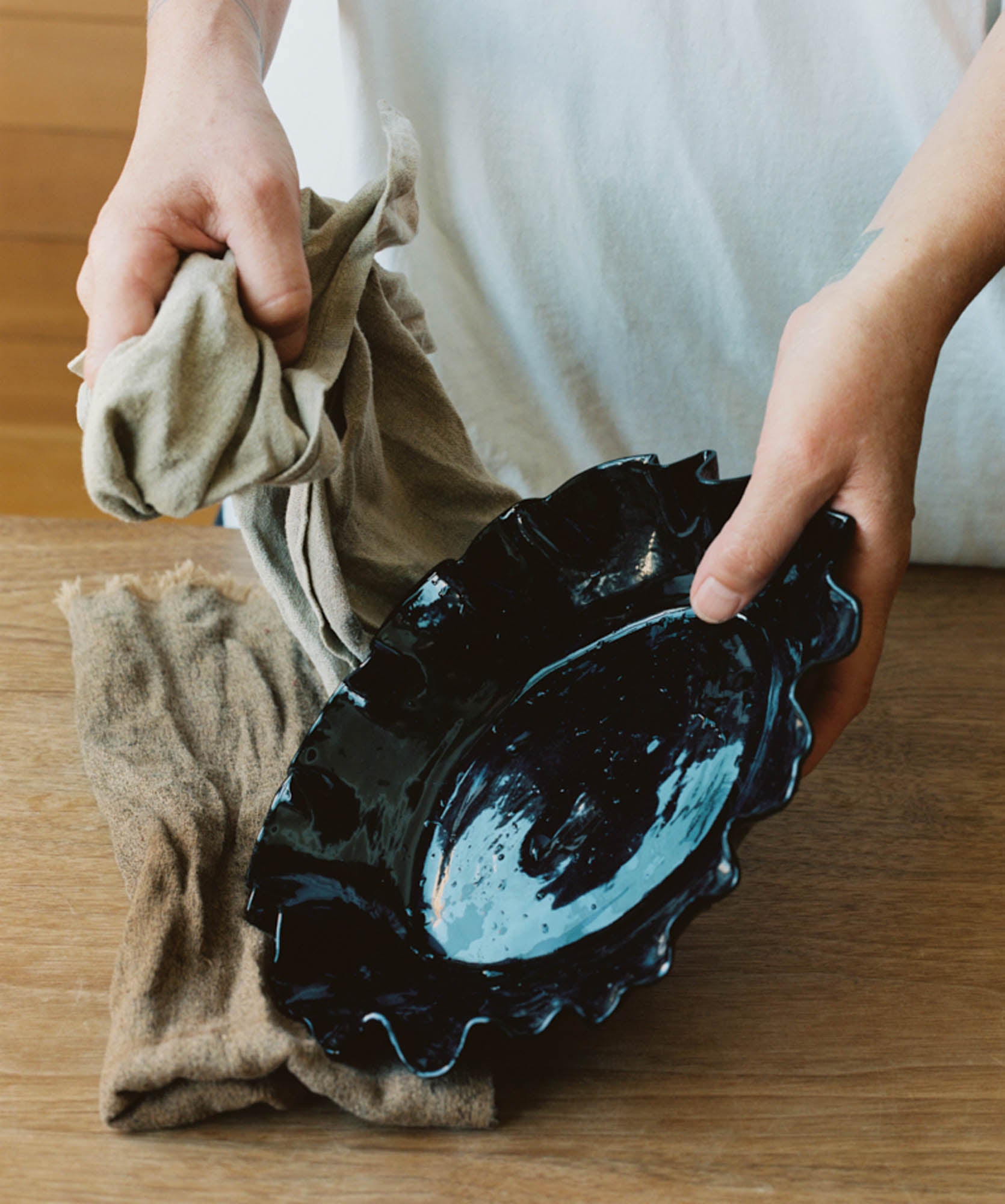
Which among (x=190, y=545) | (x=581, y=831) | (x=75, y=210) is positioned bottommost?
(x=75, y=210)

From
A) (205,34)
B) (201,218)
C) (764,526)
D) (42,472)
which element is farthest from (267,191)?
(42,472)

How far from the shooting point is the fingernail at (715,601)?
492mm

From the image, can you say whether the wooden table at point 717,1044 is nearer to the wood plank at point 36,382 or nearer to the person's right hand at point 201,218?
the person's right hand at point 201,218

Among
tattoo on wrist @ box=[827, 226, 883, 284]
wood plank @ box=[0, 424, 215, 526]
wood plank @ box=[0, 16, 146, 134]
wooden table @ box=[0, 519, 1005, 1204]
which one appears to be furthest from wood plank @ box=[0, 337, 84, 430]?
tattoo on wrist @ box=[827, 226, 883, 284]

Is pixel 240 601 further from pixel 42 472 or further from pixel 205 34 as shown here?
pixel 42 472

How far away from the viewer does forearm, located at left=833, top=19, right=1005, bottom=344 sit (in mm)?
503

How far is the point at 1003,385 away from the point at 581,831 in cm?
47

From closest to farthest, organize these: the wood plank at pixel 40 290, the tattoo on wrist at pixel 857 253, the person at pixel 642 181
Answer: the tattoo on wrist at pixel 857 253, the person at pixel 642 181, the wood plank at pixel 40 290

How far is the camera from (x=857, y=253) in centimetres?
56

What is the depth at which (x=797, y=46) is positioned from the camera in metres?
0.74

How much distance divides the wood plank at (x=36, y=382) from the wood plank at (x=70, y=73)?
1.10 feet

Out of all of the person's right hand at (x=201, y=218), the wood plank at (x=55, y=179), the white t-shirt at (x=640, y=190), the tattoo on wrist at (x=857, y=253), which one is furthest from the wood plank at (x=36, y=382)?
the tattoo on wrist at (x=857, y=253)

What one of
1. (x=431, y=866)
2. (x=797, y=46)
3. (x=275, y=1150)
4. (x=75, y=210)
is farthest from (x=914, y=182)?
(x=75, y=210)

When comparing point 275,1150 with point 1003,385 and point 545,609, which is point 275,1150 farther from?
point 1003,385
